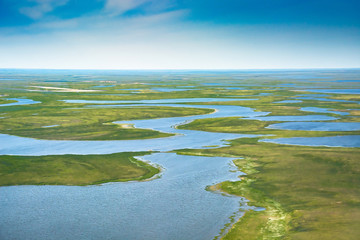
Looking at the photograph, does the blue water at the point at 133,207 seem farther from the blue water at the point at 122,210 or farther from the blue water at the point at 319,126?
the blue water at the point at 319,126

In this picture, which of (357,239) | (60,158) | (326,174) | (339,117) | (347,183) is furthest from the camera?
(339,117)

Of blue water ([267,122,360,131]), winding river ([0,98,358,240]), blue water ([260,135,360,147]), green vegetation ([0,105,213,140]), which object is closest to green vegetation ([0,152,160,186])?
winding river ([0,98,358,240])

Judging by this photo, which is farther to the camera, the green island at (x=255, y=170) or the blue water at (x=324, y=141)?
the blue water at (x=324, y=141)

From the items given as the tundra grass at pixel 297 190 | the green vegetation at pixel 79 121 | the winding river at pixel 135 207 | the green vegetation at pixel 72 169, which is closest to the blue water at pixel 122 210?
the winding river at pixel 135 207

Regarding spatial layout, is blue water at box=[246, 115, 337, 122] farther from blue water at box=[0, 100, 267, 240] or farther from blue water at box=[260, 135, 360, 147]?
blue water at box=[0, 100, 267, 240]

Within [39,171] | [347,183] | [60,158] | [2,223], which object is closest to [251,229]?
[347,183]

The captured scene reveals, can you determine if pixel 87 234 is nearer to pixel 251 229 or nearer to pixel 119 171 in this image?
pixel 251 229

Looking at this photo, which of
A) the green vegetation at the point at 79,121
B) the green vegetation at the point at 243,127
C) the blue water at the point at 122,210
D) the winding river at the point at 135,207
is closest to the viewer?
the blue water at the point at 122,210

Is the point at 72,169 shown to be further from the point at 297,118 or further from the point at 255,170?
the point at 297,118
